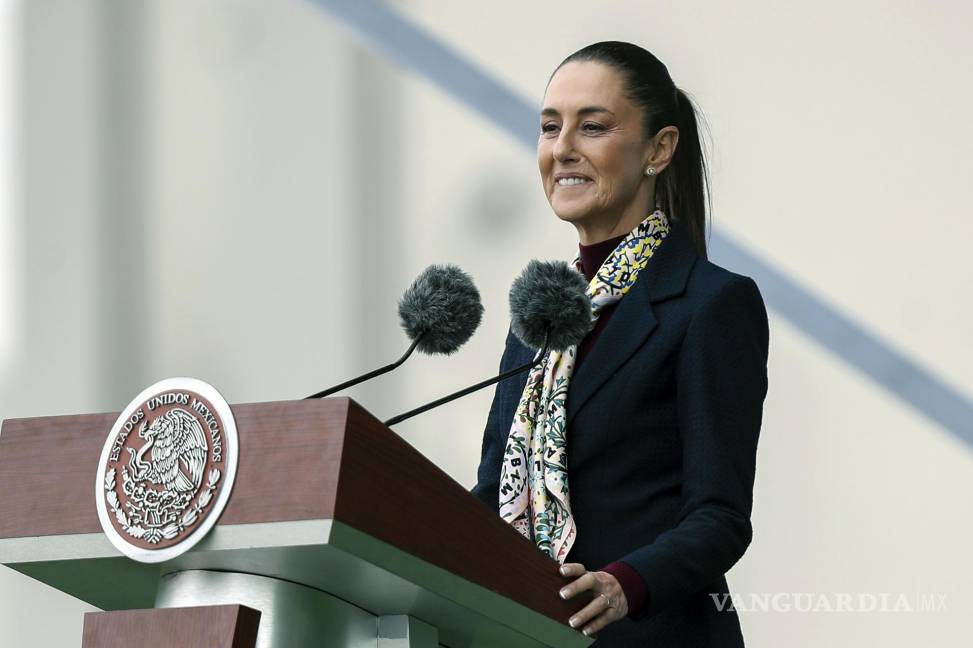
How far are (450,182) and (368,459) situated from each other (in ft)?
8.11

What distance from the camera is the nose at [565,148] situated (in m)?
1.99

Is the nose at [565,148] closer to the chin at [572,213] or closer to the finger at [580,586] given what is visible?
the chin at [572,213]

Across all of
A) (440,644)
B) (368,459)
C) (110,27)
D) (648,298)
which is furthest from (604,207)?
(110,27)

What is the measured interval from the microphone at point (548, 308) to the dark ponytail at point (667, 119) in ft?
1.56

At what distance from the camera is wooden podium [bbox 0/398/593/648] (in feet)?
3.50

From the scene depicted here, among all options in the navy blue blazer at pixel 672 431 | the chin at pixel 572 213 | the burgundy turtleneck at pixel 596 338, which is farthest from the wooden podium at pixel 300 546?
the chin at pixel 572 213

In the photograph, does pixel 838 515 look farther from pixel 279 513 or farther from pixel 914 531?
pixel 279 513

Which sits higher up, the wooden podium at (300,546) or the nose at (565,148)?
the nose at (565,148)

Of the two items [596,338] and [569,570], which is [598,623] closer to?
[569,570]

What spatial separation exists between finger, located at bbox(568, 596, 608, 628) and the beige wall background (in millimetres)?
1791

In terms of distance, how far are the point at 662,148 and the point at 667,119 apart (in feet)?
0.13

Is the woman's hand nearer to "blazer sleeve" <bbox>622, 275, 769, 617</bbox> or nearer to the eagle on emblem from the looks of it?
"blazer sleeve" <bbox>622, 275, 769, 617</bbox>

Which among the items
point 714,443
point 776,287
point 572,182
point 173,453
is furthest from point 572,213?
point 776,287

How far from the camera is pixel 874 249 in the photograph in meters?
3.15
